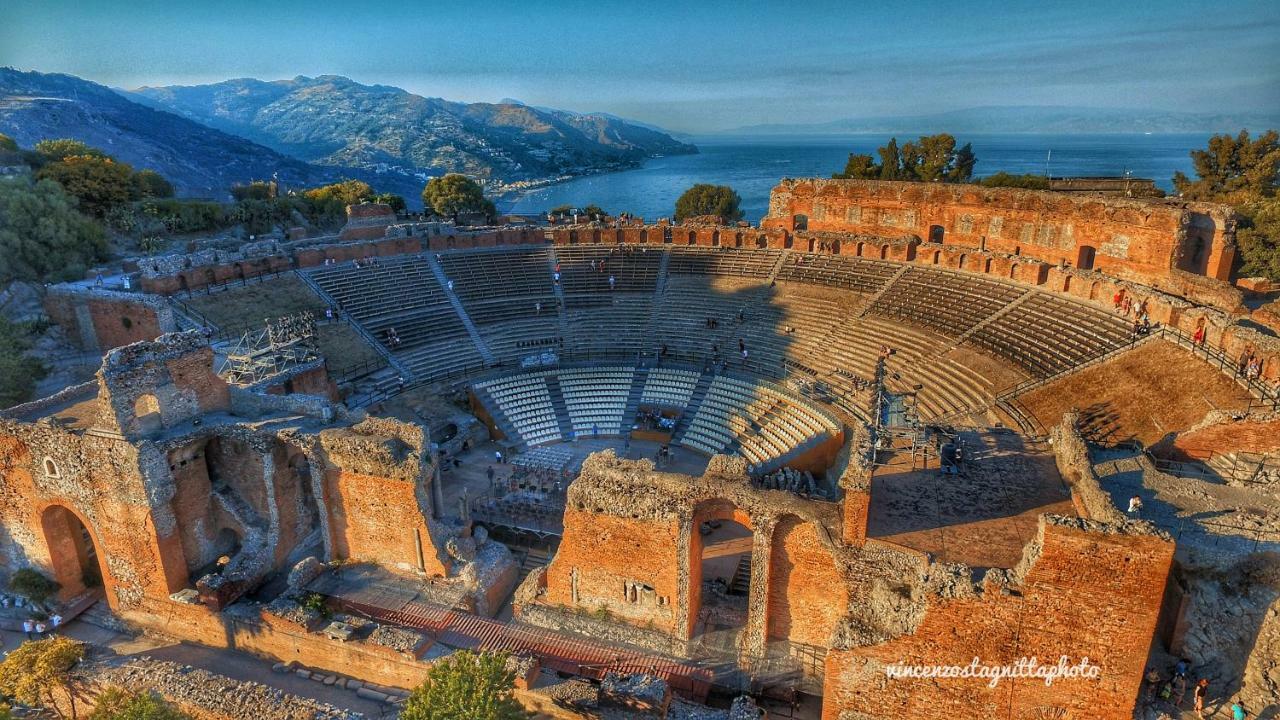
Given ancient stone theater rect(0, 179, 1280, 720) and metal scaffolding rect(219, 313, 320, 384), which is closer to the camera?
ancient stone theater rect(0, 179, 1280, 720)

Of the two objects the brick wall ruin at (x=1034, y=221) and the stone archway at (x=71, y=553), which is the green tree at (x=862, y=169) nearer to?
the brick wall ruin at (x=1034, y=221)

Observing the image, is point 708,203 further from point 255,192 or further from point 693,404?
point 693,404

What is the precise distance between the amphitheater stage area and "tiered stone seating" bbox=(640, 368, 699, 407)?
11460 mm

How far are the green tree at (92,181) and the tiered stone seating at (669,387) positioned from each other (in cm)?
3157

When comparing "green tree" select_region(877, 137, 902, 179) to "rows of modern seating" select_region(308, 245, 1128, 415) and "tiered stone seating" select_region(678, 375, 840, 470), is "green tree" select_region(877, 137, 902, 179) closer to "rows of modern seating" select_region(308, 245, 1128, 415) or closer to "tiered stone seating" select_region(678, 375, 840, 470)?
"rows of modern seating" select_region(308, 245, 1128, 415)

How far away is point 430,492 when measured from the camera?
16672 mm

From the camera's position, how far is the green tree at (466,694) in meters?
10.2

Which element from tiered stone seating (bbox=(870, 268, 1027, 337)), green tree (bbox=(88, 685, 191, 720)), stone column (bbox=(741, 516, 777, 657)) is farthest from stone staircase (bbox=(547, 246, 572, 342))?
green tree (bbox=(88, 685, 191, 720))

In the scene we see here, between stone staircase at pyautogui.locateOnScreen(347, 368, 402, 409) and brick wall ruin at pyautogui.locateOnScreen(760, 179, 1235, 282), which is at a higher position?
brick wall ruin at pyautogui.locateOnScreen(760, 179, 1235, 282)

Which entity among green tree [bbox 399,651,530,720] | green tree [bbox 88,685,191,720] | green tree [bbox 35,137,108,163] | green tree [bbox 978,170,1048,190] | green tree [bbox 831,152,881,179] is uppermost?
green tree [bbox 35,137,108,163]

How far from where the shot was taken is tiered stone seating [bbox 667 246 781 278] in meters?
32.5

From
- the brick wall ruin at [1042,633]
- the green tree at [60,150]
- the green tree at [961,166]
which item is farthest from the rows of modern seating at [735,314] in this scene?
the green tree at [60,150]

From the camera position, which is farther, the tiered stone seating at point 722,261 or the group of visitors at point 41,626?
the tiered stone seating at point 722,261

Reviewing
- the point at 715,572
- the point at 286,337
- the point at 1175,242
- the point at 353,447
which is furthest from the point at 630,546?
the point at 1175,242
